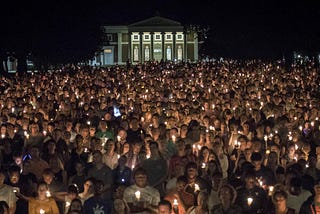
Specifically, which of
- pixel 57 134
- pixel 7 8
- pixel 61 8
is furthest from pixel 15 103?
pixel 61 8

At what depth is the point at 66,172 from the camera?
1060cm

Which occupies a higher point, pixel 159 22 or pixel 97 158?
pixel 159 22

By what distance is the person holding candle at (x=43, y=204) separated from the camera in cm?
816

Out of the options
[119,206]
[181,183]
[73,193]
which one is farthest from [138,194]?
[73,193]

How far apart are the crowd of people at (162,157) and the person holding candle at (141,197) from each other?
0.05 feet

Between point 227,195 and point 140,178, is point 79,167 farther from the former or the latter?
point 227,195

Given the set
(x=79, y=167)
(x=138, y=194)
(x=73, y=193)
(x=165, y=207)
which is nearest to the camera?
(x=165, y=207)

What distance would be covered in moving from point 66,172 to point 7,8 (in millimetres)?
42060

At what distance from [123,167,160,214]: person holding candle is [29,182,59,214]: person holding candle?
0.91 m

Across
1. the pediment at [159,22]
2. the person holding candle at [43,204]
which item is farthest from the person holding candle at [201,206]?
the pediment at [159,22]

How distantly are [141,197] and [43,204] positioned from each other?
1212mm

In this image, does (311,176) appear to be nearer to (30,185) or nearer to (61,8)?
(30,185)

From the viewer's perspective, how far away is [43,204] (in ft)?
26.8

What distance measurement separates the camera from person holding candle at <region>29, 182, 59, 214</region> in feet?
26.8
